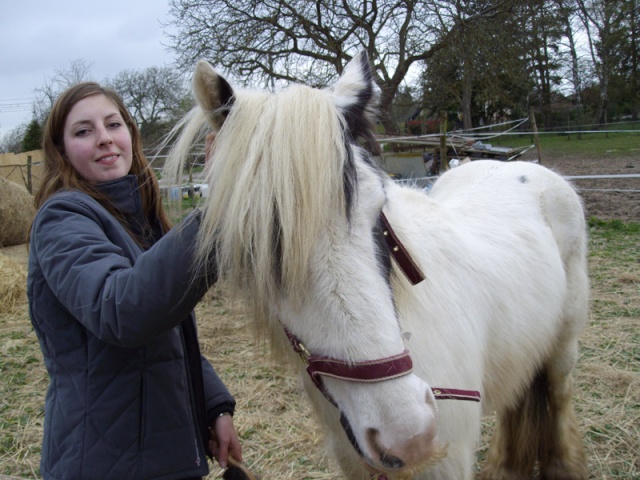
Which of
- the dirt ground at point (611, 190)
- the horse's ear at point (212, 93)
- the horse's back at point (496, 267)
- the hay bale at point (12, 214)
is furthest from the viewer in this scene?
the hay bale at point (12, 214)

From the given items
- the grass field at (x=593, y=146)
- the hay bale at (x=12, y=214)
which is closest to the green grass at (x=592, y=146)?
the grass field at (x=593, y=146)

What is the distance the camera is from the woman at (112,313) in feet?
3.49

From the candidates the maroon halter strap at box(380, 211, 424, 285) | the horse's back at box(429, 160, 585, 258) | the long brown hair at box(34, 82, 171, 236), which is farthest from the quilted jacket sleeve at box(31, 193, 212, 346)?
the horse's back at box(429, 160, 585, 258)

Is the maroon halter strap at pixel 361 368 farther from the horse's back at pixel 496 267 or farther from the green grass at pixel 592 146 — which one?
the green grass at pixel 592 146

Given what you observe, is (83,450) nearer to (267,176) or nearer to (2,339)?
(267,176)

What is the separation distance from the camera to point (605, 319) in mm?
4484

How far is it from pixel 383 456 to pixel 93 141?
1192mm

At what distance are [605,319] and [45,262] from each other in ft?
15.4

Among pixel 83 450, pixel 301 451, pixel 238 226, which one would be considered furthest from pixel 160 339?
pixel 301 451

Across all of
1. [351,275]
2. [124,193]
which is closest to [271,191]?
[351,275]

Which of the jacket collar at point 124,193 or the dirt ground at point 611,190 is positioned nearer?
the jacket collar at point 124,193

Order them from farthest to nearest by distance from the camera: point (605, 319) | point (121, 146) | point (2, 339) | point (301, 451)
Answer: point (2, 339) < point (605, 319) < point (301, 451) < point (121, 146)

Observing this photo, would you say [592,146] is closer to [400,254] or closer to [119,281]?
[400,254]

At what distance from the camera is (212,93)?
4.09 feet
